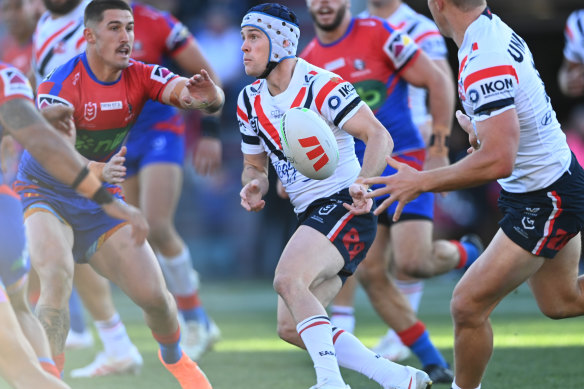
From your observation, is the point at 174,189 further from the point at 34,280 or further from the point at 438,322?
the point at 438,322

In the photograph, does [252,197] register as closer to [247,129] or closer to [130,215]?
[247,129]

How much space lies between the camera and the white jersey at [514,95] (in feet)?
15.1

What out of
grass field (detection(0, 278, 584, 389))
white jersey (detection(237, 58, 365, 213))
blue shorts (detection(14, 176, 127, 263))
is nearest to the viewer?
white jersey (detection(237, 58, 365, 213))

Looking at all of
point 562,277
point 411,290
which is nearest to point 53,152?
point 562,277

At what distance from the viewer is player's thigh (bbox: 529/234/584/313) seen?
5106 millimetres

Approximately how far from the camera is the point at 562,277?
5.12 meters

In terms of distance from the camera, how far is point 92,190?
4492 millimetres

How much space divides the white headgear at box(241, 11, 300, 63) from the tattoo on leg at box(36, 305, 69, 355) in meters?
1.86

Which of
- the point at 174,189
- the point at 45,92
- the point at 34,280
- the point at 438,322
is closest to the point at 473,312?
the point at 45,92

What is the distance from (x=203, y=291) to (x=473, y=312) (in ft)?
32.5

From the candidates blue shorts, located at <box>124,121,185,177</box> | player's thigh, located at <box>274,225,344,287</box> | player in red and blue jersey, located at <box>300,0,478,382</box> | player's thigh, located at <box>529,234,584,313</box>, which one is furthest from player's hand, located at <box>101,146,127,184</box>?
blue shorts, located at <box>124,121,185,177</box>

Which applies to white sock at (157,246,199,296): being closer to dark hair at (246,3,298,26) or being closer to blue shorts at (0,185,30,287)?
dark hair at (246,3,298,26)

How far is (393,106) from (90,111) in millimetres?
2507

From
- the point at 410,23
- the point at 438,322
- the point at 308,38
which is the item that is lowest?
the point at 438,322
